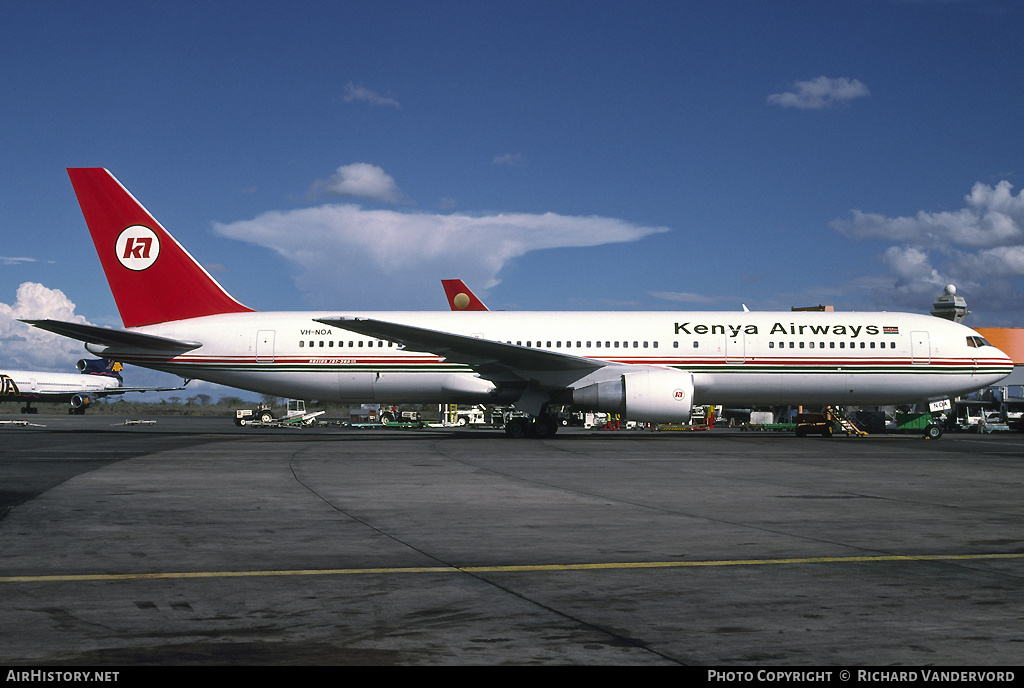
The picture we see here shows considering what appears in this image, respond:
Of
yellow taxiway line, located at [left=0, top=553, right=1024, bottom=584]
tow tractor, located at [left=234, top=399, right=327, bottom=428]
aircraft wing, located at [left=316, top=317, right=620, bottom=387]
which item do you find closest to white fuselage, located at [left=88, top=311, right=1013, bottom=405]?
aircraft wing, located at [left=316, top=317, right=620, bottom=387]

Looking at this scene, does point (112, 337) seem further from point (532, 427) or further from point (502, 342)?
point (532, 427)

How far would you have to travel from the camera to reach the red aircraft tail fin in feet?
83.6

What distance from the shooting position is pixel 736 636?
13.6 ft

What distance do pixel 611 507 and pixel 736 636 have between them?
519 cm

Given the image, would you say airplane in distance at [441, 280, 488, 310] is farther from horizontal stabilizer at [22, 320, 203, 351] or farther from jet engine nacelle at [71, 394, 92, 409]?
jet engine nacelle at [71, 394, 92, 409]

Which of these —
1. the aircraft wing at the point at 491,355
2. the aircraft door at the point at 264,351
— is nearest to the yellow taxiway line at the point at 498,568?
the aircraft wing at the point at 491,355

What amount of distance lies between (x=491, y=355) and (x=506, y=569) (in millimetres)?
17227

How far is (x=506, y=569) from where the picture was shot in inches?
233

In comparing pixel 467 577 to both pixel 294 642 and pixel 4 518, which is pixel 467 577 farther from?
pixel 4 518

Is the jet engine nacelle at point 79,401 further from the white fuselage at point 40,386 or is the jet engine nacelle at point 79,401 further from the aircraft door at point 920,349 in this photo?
the aircraft door at point 920,349

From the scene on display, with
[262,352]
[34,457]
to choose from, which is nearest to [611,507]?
[34,457]

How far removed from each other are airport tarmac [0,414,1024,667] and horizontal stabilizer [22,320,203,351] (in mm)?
10897

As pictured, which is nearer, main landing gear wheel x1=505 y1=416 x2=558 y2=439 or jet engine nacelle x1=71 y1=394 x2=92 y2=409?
main landing gear wheel x1=505 y1=416 x2=558 y2=439

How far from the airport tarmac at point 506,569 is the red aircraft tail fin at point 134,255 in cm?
1376
